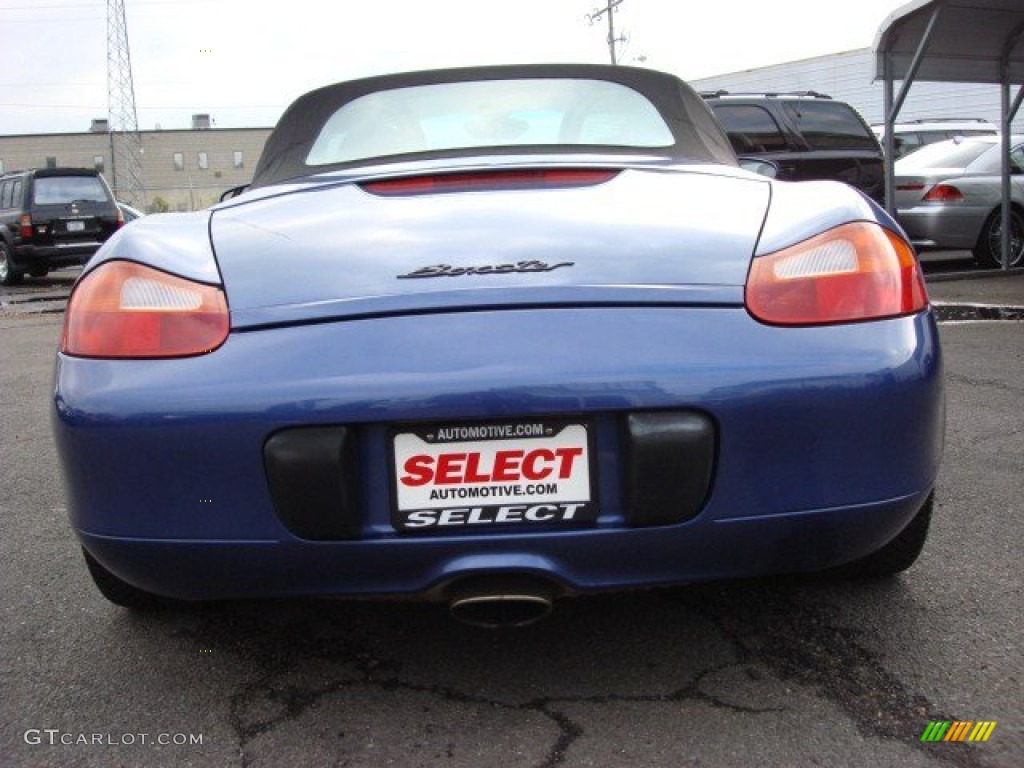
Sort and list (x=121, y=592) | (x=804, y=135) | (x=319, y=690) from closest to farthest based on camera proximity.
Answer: (x=319, y=690) < (x=121, y=592) < (x=804, y=135)

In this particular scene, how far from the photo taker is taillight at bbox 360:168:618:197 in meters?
2.07

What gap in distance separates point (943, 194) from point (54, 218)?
11.9 m

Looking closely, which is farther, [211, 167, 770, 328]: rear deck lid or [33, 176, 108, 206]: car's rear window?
[33, 176, 108, 206]: car's rear window

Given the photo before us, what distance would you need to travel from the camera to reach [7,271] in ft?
50.4

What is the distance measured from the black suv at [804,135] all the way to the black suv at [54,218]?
949cm

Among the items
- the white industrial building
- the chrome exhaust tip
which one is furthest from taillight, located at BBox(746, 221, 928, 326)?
the white industrial building

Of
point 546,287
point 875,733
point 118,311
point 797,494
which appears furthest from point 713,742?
point 118,311

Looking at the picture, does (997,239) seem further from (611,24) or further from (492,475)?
(611,24)

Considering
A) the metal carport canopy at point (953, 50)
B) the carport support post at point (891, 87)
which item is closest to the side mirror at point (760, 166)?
the carport support post at point (891, 87)

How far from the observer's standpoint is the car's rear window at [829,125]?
32.4 feet

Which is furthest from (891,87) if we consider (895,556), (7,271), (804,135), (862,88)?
(862,88)

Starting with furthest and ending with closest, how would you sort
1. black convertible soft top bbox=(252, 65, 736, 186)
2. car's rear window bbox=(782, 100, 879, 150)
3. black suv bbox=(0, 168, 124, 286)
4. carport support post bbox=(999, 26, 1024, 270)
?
1. black suv bbox=(0, 168, 124, 286)
2. car's rear window bbox=(782, 100, 879, 150)
3. carport support post bbox=(999, 26, 1024, 270)
4. black convertible soft top bbox=(252, 65, 736, 186)

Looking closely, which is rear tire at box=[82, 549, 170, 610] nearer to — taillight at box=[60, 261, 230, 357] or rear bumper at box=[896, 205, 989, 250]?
taillight at box=[60, 261, 230, 357]

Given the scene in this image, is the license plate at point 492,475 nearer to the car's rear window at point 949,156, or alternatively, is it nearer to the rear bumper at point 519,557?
the rear bumper at point 519,557
